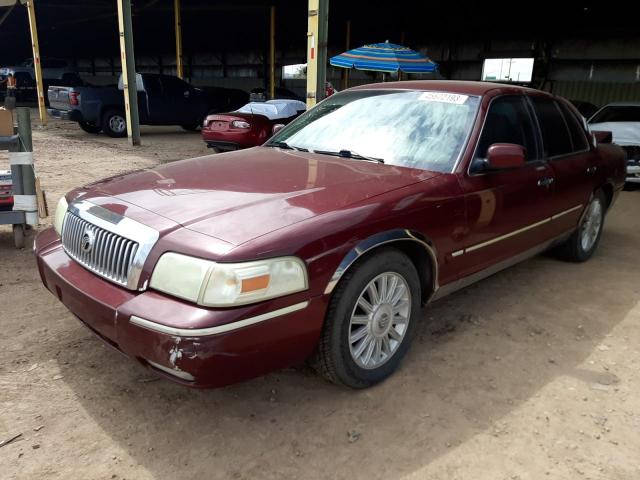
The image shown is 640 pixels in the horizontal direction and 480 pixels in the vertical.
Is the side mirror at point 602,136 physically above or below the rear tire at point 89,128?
above

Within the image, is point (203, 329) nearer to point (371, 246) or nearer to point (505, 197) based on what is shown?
point (371, 246)

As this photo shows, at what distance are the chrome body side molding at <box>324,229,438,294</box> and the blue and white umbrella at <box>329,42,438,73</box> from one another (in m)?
10.3

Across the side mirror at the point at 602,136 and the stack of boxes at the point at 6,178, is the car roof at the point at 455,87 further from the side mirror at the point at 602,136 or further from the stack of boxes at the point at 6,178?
the stack of boxes at the point at 6,178

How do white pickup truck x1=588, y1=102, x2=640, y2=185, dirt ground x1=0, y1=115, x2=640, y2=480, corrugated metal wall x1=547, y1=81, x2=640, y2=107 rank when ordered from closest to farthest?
dirt ground x1=0, y1=115, x2=640, y2=480, white pickup truck x1=588, y1=102, x2=640, y2=185, corrugated metal wall x1=547, y1=81, x2=640, y2=107

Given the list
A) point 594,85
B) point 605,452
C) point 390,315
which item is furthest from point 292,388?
point 594,85

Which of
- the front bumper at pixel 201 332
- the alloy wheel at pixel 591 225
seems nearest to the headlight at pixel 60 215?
the front bumper at pixel 201 332

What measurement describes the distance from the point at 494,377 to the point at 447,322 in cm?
73

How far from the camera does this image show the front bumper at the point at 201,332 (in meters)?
2.09

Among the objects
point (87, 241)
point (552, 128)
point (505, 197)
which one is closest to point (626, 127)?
point (552, 128)

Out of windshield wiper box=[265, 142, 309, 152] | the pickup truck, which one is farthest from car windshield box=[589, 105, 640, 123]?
the pickup truck

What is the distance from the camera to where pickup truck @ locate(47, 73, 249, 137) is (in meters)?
13.7

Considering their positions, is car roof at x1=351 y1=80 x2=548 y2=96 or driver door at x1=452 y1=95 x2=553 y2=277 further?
car roof at x1=351 y1=80 x2=548 y2=96

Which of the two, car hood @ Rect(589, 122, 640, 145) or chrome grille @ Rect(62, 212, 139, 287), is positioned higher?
car hood @ Rect(589, 122, 640, 145)

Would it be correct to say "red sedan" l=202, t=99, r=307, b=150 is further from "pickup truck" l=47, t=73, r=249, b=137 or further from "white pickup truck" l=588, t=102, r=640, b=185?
"white pickup truck" l=588, t=102, r=640, b=185
